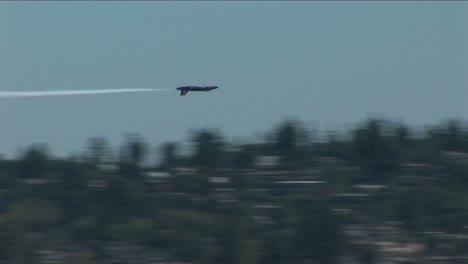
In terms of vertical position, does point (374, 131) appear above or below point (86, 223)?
above

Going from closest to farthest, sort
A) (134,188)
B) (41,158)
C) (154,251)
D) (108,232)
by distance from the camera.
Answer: (154,251), (108,232), (134,188), (41,158)

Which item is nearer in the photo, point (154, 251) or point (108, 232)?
point (154, 251)

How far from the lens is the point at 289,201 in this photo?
111ft

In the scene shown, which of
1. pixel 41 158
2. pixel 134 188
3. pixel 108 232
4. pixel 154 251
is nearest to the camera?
pixel 154 251

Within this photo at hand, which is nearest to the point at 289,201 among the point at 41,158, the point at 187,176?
the point at 187,176

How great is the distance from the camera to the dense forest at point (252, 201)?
3025 centimetres

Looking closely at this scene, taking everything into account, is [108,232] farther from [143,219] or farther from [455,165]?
[455,165]

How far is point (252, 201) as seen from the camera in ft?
116

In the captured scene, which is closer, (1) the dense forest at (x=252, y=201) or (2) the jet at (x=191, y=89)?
(2) the jet at (x=191, y=89)

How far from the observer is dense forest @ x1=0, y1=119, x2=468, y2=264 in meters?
30.2

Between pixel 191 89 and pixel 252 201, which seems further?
pixel 252 201

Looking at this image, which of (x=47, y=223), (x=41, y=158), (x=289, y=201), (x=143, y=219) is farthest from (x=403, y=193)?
(x=41, y=158)

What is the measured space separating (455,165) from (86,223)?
15.3m

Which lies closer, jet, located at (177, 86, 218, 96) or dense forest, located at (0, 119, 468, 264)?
jet, located at (177, 86, 218, 96)
